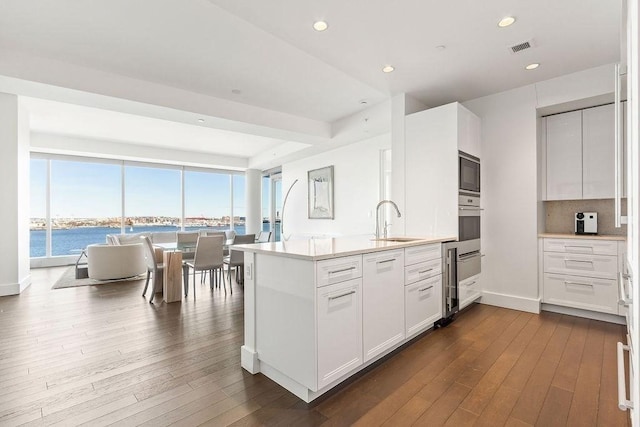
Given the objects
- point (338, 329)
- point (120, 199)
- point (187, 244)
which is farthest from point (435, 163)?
point (120, 199)

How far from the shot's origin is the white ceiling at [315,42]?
239cm

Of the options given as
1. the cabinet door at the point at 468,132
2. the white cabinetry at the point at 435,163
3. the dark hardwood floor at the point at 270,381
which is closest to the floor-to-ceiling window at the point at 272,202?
the white cabinetry at the point at 435,163

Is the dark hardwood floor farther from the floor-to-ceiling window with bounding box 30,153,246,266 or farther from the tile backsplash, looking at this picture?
the floor-to-ceiling window with bounding box 30,153,246,266

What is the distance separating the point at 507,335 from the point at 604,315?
4.41 ft

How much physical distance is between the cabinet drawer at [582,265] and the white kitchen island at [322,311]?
7.12 ft

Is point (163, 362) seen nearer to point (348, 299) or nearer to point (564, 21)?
point (348, 299)

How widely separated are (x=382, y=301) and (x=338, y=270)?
1.95 feet

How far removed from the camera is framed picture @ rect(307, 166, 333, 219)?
261 inches

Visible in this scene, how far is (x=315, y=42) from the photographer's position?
113 inches

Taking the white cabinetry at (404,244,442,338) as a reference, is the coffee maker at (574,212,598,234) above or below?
above

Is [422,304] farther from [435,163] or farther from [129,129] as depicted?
[129,129]

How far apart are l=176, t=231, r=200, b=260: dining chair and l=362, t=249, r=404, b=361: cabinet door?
392cm

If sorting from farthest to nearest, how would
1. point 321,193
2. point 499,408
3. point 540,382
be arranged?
1. point 321,193
2. point 540,382
3. point 499,408

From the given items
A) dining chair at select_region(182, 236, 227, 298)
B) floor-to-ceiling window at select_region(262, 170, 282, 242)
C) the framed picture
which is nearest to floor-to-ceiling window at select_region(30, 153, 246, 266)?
floor-to-ceiling window at select_region(262, 170, 282, 242)
